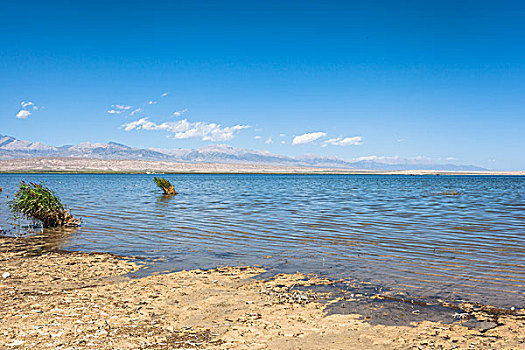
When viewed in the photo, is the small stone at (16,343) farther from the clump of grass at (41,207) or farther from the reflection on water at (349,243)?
the clump of grass at (41,207)

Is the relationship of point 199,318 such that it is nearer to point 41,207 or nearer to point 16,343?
point 16,343

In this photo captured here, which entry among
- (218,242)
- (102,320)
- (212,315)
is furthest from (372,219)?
(102,320)

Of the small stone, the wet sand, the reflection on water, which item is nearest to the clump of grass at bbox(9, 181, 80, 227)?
the reflection on water

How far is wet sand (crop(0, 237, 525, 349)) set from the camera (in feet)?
19.0

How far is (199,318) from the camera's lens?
22.5ft

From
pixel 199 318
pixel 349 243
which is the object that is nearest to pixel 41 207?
pixel 349 243

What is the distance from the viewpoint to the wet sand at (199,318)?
5793mm

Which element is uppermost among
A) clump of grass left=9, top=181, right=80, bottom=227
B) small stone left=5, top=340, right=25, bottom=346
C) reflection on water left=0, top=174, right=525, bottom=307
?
clump of grass left=9, top=181, right=80, bottom=227

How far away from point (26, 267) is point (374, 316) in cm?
852

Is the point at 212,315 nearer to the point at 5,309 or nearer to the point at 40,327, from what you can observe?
the point at 40,327

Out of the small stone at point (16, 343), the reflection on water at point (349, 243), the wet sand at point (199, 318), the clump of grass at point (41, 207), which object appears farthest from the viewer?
the clump of grass at point (41, 207)

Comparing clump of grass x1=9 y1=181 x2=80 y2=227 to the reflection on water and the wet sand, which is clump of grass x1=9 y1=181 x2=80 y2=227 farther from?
the wet sand

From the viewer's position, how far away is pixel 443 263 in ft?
36.3

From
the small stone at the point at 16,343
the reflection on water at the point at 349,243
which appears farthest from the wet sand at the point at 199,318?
the reflection on water at the point at 349,243
